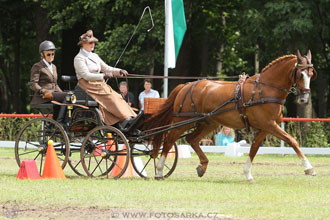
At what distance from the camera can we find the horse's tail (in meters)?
12.6

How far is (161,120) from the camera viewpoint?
1277cm

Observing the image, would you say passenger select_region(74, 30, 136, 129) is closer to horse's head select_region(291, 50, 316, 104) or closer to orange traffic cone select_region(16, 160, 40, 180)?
orange traffic cone select_region(16, 160, 40, 180)

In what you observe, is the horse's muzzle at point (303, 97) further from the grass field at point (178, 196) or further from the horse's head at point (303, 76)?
the grass field at point (178, 196)

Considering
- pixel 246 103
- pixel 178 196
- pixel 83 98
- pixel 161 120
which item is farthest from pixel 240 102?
pixel 178 196

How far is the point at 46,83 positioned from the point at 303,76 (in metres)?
4.63

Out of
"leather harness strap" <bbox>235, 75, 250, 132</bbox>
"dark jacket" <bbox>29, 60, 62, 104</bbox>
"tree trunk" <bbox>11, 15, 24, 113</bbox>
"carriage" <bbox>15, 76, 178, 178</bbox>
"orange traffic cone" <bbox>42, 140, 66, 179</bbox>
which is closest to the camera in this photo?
"orange traffic cone" <bbox>42, 140, 66, 179</bbox>

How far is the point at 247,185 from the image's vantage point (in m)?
11.3

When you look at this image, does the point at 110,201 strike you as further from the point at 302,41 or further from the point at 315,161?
the point at 302,41

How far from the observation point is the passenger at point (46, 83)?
12727 mm

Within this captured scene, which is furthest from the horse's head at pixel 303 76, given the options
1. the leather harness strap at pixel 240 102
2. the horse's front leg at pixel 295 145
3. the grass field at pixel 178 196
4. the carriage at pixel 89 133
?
the carriage at pixel 89 133

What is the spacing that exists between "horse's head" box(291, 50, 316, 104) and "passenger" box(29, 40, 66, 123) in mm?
4037

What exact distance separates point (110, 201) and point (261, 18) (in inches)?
607

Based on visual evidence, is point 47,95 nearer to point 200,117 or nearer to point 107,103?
point 107,103

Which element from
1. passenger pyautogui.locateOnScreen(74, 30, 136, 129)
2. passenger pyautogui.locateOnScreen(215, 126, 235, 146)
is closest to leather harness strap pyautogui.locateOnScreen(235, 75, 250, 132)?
passenger pyautogui.locateOnScreen(74, 30, 136, 129)
